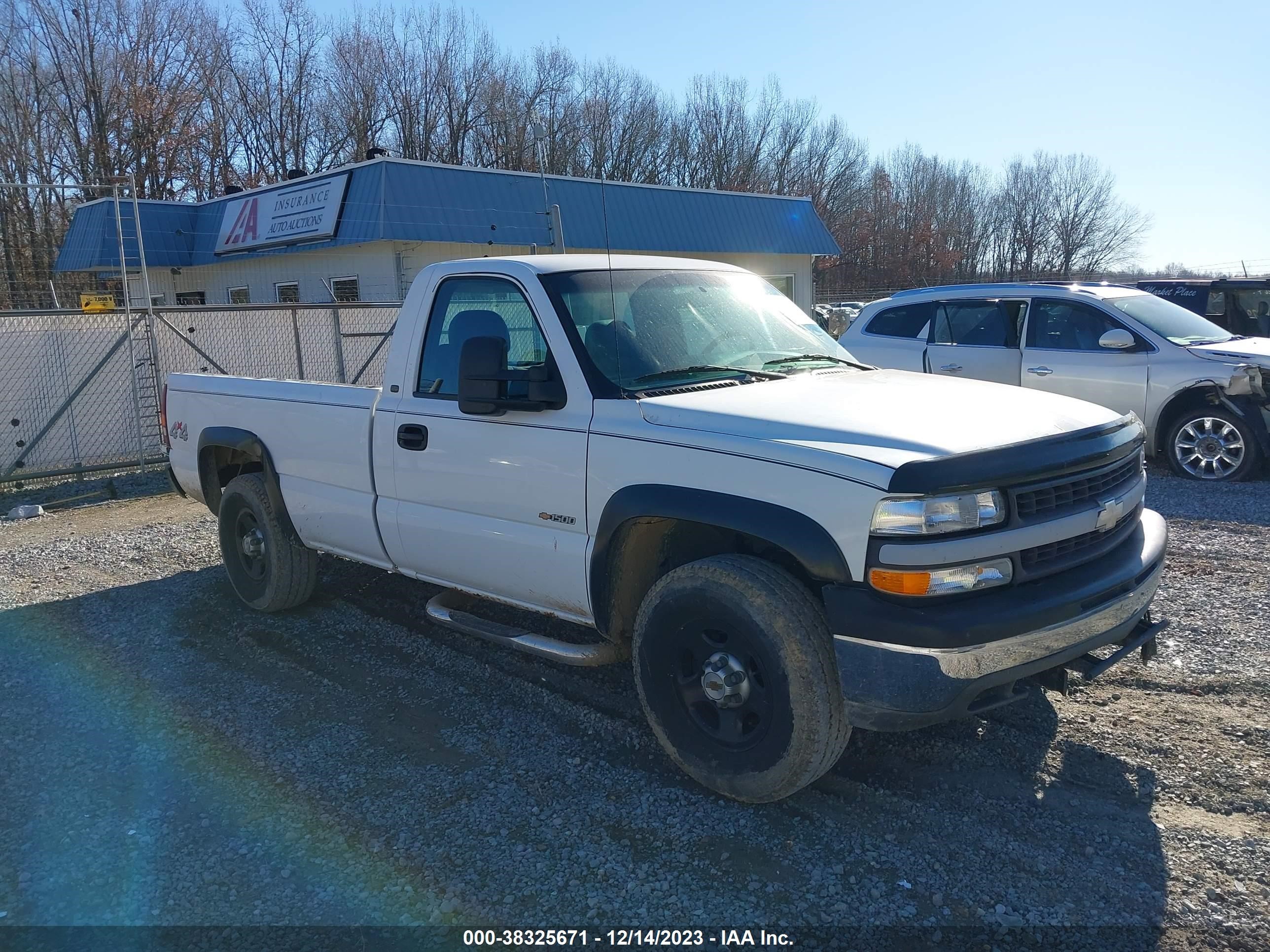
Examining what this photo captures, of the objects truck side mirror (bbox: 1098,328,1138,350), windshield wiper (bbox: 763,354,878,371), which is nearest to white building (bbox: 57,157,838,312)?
truck side mirror (bbox: 1098,328,1138,350)

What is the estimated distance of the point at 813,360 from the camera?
4.62m

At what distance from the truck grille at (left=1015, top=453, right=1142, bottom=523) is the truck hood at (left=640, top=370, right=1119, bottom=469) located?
0.18 meters

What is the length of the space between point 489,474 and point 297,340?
9.19 metres

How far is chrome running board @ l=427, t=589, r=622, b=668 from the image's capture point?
4.10 metres

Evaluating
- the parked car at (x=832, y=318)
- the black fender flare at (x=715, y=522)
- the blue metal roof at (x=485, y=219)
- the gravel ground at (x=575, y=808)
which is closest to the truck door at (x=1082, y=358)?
the gravel ground at (x=575, y=808)

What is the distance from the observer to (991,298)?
32.5ft

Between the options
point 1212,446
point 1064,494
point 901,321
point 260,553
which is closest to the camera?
point 1064,494

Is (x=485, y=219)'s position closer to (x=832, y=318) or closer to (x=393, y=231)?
(x=393, y=231)

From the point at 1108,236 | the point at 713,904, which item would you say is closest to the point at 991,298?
the point at 713,904

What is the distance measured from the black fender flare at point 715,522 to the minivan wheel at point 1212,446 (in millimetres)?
7200

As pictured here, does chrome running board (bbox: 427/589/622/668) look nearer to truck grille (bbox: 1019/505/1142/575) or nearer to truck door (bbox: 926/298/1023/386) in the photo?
truck grille (bbox: 1019/505/1142/575)

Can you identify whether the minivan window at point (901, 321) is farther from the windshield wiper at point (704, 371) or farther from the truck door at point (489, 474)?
the truck door at point (489, 474)

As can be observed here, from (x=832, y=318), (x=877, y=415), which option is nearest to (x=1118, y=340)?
(x=877, y=415)

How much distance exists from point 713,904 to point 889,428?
1682 mm
